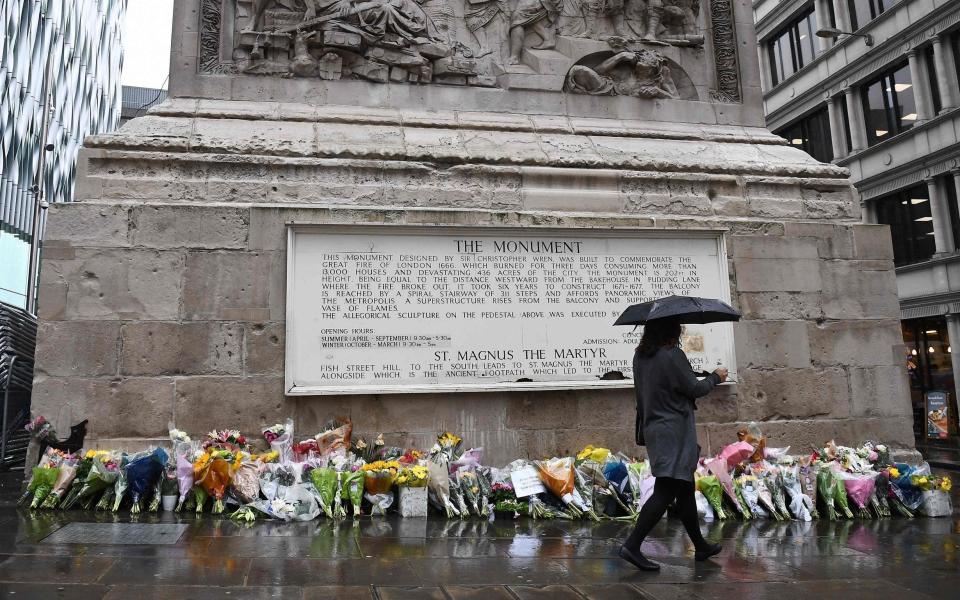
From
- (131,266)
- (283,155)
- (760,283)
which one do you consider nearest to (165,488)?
(131,266)

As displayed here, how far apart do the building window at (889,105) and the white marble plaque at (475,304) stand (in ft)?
64.1

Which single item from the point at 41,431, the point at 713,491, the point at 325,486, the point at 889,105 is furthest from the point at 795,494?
the point at 889,105

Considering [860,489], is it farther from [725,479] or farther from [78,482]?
[78,482]

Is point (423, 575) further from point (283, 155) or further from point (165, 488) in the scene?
point (283, 155)

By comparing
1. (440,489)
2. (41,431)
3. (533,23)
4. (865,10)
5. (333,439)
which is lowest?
(440,489)

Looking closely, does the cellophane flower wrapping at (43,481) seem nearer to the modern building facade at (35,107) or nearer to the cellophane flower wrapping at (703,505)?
the cellophane flower wrapping at (703,505)


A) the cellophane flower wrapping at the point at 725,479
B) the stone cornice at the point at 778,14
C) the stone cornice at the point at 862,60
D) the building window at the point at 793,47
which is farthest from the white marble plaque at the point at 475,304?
the stone cornice at the point at 778,14

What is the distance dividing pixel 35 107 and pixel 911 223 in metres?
41.8

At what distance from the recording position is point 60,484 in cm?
670

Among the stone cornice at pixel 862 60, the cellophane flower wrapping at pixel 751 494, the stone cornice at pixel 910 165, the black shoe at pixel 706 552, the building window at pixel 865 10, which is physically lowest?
the black shoe at pixel 706 552

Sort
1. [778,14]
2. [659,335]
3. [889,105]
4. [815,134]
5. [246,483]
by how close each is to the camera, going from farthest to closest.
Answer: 1. [778,14]
2. [815,134]
3. [889,105]
4. [246,483]
5. [659,335]

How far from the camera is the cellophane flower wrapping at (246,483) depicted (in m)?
6.71

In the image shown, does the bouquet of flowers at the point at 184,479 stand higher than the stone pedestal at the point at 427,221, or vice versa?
the stone pedestal at the point at 427,221

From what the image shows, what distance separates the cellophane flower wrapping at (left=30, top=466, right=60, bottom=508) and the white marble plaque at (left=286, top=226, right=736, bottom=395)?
7.44 ft
